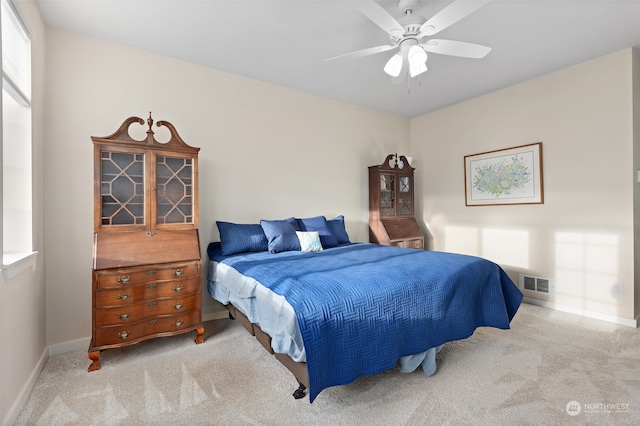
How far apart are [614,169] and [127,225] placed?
4589mm

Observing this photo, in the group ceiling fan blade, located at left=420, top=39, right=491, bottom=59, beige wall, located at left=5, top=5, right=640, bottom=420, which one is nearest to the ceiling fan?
ceiling fan blade, located at left=420, top=39, right=491, bottom=59

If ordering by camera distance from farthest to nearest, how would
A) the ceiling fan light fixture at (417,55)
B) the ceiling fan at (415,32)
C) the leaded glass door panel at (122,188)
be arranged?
the leaded glass door panel at (122,188) < the ceiling fan light fixture at (417,55) < the ceiling fan at (415,32)

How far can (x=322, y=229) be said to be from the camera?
3.48m

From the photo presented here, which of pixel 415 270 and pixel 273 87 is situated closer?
pixel 415 270

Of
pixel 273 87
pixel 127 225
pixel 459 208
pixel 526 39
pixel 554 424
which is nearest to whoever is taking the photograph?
pixel 554 424

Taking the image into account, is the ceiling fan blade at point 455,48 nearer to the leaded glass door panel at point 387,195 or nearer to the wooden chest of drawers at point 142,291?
the leaded glass door panel at point 387,195

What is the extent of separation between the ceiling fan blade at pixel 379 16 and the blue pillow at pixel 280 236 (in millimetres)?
1982

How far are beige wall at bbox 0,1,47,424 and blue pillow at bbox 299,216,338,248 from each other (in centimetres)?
231

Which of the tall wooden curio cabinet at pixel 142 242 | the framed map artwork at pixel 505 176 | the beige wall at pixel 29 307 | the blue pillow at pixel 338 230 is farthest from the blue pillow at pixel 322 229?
the beige wall at pixel 29 307

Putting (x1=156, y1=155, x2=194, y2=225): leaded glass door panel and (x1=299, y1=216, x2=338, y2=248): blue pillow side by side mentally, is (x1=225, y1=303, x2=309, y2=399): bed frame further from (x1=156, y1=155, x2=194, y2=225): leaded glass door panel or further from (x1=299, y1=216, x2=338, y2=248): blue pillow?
(x1=299, y1=216, x2=338, y2=248): blue pillow

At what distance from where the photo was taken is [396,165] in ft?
14.6

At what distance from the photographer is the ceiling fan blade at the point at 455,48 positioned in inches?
83.7

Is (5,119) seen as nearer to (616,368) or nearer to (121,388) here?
(121,388)

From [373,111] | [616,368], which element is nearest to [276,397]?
[616,368]
